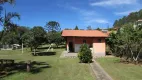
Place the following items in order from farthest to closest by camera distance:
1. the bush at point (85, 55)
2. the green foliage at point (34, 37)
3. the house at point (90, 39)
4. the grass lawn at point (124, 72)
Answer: the house at point (90, 39) < the green foliage at point (34, 37) < the bush at point (85, 55) < the grass lawn at point (124, 72)

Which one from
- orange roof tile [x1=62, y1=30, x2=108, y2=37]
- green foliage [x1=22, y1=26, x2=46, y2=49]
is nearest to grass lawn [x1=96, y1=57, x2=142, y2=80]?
orange roof tile [x1=62, y1=30, x2=108, y2=37]

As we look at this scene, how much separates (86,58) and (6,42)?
6221 centimetres

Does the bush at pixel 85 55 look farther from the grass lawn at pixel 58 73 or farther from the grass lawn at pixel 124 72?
the grass lawn at pixel 124 72

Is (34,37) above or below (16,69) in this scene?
above

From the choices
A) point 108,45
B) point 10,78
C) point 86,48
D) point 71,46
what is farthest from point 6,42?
point 10,78

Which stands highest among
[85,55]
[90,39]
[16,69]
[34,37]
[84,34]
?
[84,34]

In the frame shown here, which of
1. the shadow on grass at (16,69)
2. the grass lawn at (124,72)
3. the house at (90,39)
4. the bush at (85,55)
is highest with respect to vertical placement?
the house at (90,39)

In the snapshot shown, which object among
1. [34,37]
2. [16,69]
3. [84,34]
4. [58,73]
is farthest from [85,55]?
[34,37]

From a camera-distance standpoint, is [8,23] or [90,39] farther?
[90,39]

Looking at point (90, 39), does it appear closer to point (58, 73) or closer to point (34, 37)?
point (34, 37)

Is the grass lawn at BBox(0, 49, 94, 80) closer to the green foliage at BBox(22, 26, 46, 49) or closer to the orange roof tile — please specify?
the green foliage at BBox(22, 26, 46, 49)

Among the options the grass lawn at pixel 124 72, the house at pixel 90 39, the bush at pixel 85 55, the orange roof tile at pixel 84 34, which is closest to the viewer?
the grass lawn at pixel 124 72

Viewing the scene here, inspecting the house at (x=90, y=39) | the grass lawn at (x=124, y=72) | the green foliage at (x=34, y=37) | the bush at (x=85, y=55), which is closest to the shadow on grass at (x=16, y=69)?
the bush at (x=85, y=55)

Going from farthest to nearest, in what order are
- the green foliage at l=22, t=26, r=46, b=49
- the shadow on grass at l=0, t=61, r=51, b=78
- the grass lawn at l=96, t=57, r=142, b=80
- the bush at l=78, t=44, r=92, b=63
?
the green foliage at l=22, t=26, r=46, b=49 → the bush at l=78, t=44, r=92, b=63 → the shadow on grass at l=0, t=61, r=51, b=78 → the grass lawn at l=96, t=57, r=142, b=80
